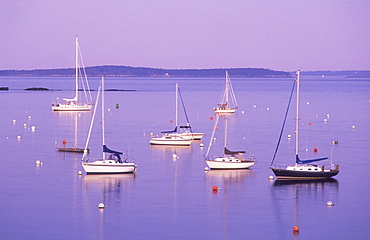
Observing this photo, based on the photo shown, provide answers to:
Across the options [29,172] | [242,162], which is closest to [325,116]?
[242,162]

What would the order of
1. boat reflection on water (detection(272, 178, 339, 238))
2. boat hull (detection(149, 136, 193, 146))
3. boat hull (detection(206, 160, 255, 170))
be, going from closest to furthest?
boat reflection on water (detection(272, 178, 339, 238))
boat hull (detection(206, 160, 255, 170))
boat hull (detection(149, 136, 193, 146))

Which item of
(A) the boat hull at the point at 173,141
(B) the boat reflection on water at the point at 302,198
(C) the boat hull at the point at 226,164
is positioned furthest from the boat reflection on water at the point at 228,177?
(A) the boat hull at the point at 173,141

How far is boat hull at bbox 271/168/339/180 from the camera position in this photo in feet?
148

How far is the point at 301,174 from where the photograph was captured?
1780 inches

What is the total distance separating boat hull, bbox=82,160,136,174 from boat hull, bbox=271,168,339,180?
10.1 m

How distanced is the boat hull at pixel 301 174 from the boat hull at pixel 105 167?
1014 centimetres

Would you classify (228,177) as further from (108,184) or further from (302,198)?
(108,184)

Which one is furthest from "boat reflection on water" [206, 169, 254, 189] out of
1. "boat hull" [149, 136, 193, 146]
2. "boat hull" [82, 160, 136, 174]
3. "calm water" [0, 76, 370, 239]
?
"boat hull" [149, 136, 193, 146]

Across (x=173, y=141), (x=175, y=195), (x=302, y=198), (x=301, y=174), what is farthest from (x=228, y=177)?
(x=173, y=141)

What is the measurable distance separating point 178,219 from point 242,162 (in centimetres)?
1411

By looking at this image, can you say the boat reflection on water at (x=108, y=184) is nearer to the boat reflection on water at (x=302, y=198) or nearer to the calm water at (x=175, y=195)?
the calm water at (x=175, y=195)

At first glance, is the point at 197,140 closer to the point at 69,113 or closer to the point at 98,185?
the point at 98,185

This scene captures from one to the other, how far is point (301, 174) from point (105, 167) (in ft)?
43.4

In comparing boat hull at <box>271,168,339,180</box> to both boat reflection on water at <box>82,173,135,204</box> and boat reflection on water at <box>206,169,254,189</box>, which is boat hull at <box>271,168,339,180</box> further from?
boat reflection on water at <box>82,173,135,204</box>
